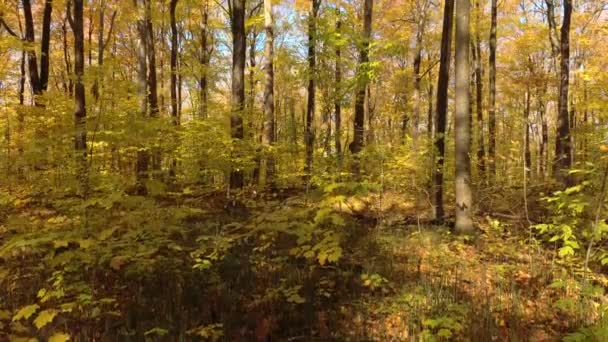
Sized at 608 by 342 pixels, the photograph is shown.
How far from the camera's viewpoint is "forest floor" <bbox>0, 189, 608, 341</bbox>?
13.7ft

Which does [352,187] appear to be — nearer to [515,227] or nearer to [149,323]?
[149,323]

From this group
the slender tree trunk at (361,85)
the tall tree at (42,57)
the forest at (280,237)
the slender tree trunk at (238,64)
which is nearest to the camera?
the forest at (280,237)

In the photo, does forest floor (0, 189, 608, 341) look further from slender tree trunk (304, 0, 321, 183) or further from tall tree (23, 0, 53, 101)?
tall tree (23, 0, 53, 101)

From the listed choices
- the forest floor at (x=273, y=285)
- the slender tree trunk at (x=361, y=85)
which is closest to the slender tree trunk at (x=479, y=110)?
the slender tree trunk at (x=361, y=85)

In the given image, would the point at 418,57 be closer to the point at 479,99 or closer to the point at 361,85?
the point at 479,99

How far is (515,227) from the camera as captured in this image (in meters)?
8.45

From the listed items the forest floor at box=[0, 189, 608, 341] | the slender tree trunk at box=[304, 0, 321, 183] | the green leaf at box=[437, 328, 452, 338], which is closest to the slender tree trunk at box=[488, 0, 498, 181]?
the slender tree trunk at box=[304, 0, 321, 183]

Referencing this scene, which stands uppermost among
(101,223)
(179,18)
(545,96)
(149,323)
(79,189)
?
(179,18)

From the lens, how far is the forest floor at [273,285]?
13.7 ft

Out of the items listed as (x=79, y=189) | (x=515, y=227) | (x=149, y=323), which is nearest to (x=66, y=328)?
(x=149, y=323)

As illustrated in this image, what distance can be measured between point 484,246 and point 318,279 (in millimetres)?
3633

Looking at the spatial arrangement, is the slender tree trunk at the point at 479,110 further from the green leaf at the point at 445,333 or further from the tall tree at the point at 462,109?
the green leaf at the point at 445,333

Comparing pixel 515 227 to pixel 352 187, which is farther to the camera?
pixel 515 227

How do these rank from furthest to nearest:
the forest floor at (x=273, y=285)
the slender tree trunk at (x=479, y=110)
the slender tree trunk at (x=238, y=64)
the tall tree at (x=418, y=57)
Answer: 1. the tall tree at (x=418, y=57)
2. the slender tree trunk at (x=479, y=110)
3. the slender tree trunk at (x=238, y=64)
4. the forest floor at (x=273, y=285)
